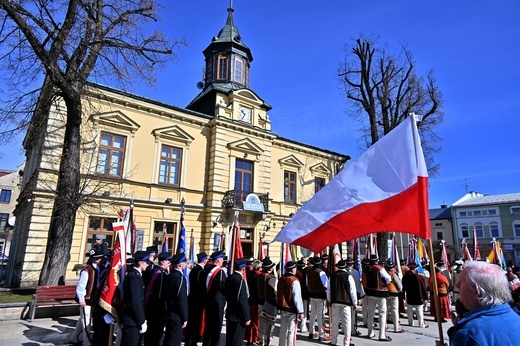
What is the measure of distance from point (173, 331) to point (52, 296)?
5.59 m

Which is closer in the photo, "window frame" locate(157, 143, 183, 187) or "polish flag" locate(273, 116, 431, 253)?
"polish flag" locate(273, 116, 431, 253)

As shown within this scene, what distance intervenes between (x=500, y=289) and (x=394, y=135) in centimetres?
280

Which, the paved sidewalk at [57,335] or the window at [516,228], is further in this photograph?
the window at [516,228]

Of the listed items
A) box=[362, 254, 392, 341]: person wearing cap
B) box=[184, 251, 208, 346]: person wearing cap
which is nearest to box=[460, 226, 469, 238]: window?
box=[362, 254, 392, 341]: person wearing cap

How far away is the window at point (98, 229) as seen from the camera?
1588 cm

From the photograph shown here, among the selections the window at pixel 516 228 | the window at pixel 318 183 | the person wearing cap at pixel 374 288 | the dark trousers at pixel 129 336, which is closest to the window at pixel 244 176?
the window at pixel 318 183

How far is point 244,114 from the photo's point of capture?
2239cm

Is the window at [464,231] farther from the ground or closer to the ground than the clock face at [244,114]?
closer to the ground

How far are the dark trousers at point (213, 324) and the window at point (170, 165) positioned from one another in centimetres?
1292

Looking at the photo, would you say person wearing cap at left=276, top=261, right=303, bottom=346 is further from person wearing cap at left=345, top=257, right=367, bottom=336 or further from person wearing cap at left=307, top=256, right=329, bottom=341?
person wearing cap at left=345, top=257, right=367, bottom=336

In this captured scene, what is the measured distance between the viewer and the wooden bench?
29.6 ft

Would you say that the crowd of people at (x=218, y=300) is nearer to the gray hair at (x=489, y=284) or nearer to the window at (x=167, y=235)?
the gray hair at (x=489, y=284)

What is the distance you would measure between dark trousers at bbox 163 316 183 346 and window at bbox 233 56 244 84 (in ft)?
69.1

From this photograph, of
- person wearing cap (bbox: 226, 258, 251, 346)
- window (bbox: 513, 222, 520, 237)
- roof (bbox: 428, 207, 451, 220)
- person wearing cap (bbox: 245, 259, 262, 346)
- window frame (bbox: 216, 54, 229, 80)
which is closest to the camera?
person wearing cap (bbox: 226, 258, 251, 346)
